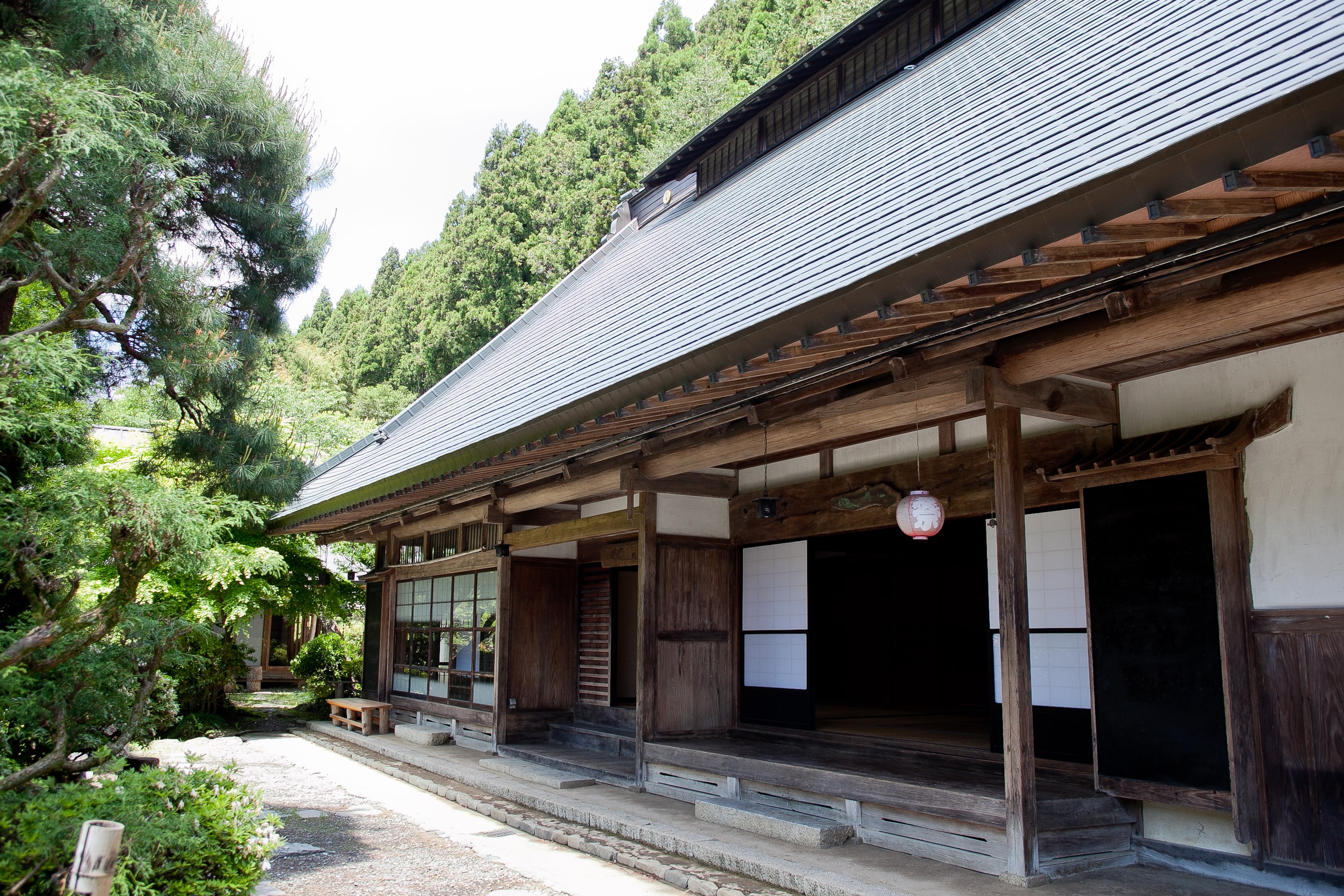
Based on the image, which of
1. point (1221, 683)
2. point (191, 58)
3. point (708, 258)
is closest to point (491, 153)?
point (191, 58)

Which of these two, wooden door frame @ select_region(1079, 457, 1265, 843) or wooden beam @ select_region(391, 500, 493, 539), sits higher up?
A: wooden beam @ select_region(391, 500, 493, 539)

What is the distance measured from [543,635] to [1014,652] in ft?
23.7

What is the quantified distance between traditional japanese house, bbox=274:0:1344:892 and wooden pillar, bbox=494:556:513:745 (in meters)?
0.04

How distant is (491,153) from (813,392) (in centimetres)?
2770

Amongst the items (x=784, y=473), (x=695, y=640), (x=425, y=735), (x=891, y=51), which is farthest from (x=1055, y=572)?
(x=425, y=735)

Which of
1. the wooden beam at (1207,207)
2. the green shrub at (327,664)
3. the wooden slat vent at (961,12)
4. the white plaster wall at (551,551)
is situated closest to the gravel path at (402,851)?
the white plaster wall at (551,551)

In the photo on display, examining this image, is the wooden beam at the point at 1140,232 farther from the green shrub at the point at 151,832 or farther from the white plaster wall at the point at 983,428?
the green shrub at the point at 151,832

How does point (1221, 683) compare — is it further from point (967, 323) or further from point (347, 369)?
point (347, 369)

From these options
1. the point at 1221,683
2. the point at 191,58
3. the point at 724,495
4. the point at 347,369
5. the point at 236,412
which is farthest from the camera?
the point at 347,369

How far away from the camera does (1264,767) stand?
4.70m

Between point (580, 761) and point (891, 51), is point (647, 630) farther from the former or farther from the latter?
point (891, 51)

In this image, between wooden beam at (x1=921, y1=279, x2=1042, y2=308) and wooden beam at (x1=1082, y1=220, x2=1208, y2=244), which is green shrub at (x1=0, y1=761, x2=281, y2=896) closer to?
wooden beam at (x1=921, y1=279, x2=1042, y2=308)

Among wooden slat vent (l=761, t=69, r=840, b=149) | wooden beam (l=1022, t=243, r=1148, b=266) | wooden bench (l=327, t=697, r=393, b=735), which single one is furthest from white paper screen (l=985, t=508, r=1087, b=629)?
wooden bench (l=327, t=697, r=393, b=735)

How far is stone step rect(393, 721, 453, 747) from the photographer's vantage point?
38.0 feet
